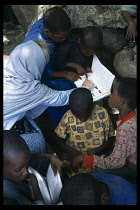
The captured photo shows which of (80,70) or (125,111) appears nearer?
(125,111)

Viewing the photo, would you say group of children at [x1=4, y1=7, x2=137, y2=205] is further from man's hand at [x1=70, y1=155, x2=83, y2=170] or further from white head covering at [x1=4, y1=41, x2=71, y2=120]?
white head covering at [x1=4, y1=41, x2=71, y2=120]

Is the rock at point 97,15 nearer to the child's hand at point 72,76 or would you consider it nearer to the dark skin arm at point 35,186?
the child's hand at point 72,76

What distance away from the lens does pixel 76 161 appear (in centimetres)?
186

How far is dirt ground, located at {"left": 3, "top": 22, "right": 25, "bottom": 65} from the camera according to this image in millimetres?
4134

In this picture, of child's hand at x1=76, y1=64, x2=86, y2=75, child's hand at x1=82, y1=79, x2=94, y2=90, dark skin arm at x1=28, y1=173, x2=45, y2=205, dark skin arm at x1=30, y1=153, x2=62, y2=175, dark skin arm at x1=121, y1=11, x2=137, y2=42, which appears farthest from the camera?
child's hand at x1=76, y1=64, x2=86, y2=75

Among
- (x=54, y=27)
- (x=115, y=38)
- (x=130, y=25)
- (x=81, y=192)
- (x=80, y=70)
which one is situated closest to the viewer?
(x=81, y=192)

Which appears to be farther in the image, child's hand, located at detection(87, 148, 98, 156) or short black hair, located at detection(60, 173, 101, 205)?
child's hand, located at detection(87, 148, 98, 156)

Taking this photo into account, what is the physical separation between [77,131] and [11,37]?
3.34m

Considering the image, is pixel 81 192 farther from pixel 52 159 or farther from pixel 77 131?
pixel 77 131

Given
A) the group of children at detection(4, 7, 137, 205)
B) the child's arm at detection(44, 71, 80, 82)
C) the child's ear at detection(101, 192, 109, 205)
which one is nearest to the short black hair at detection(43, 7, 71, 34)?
the group of children at detection(4, 7, 137, 205)

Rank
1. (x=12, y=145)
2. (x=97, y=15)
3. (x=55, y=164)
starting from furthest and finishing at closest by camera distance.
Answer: (x=97, y=15) < (x=55, y=164) < (x=12, y=145)

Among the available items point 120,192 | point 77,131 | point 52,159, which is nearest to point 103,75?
point 77,131

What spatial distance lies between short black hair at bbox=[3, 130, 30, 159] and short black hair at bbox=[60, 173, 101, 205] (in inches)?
14.3

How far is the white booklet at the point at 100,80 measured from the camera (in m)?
2.04
